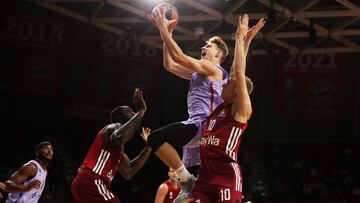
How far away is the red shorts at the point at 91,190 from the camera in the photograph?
19.3ft

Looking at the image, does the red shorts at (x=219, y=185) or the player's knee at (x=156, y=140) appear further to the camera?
the player's knee at (x=156, y=140)

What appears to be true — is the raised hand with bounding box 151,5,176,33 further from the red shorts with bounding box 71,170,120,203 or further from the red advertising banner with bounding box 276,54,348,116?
the red advertising banner with bounding box 276,54,348,116

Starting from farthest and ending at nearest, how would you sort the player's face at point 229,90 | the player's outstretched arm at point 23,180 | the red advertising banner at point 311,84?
the red advertising banner at point 311,84 → the player's outstretched arm at point 23,180 → the player's face at point 229,90

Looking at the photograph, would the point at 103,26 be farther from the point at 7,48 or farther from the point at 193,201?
the point at 193,201

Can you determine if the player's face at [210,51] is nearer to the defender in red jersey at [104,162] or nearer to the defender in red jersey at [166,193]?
the defender in red jersey at [104,162]

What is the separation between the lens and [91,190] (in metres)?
5.93

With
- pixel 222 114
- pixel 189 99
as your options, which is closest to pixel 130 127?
pixel 189 99

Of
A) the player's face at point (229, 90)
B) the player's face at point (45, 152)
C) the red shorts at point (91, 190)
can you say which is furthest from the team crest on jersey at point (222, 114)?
the player's face at point (45, 152)

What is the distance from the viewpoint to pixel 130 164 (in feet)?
22.1

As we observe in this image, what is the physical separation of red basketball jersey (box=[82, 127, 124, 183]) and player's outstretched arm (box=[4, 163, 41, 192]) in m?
1.76

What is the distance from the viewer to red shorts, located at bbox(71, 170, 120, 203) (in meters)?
5.89

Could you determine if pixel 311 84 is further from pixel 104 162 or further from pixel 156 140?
pixel 156 140

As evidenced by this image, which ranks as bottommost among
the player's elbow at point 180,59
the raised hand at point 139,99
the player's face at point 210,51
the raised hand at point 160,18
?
the raised hand at point 139,99

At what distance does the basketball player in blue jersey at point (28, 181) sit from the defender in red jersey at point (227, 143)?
12.3 feet
